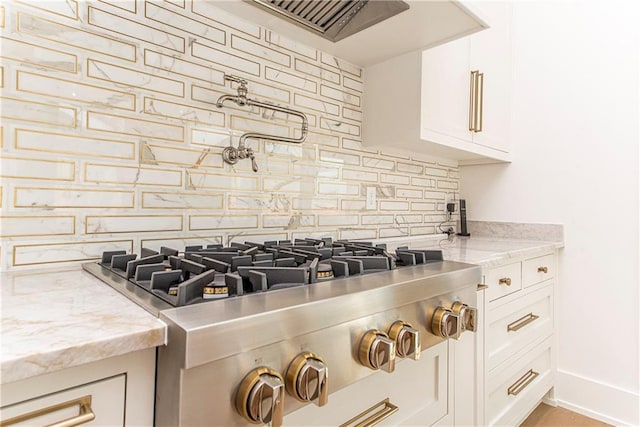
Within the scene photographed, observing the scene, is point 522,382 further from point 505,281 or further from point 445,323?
→ point 445,323

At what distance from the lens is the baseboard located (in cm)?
181

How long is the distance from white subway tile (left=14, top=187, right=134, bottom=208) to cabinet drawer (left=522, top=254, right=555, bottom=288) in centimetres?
161

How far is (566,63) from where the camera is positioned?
2041mm

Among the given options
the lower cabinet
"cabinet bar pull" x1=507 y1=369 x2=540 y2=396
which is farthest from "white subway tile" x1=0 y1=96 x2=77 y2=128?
"cabinet bar pull" x1=507 y1=369 x2=540 y2=396

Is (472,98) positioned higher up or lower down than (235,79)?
higher up

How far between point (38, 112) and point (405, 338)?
1.04m

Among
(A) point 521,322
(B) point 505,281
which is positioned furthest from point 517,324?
(B) point 505,281

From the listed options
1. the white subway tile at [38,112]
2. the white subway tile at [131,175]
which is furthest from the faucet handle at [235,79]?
the white subway tile at [38,112]

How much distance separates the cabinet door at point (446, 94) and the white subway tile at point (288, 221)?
2.02ft

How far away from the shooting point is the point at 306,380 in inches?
22.7

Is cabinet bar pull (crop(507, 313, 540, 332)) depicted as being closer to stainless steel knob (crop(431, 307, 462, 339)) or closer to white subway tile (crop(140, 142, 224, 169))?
stainless steel knob (crop(431, 307, 462, 339))

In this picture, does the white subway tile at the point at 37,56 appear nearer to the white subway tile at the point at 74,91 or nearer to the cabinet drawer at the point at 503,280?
the white subway tile at the point at 74,91

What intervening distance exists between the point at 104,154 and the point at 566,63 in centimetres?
239

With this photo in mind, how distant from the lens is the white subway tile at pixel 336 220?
1.56m
